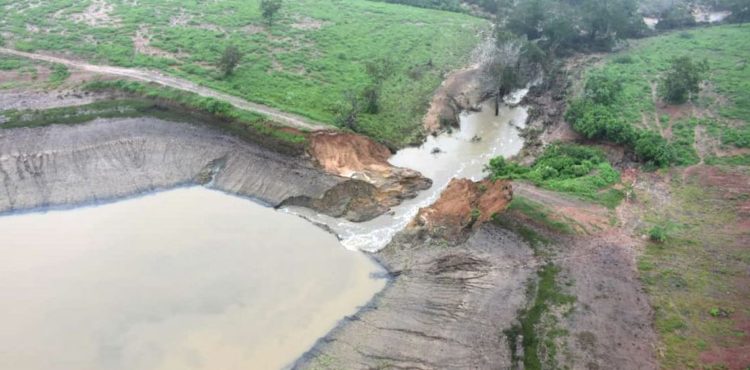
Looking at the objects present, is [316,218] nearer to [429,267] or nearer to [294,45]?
[429,267]

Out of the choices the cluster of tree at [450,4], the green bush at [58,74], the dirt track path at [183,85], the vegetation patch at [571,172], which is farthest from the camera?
the cluster of tree at [450,4]

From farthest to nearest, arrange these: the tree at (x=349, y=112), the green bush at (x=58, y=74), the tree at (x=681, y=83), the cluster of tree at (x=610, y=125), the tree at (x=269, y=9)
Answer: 1. the tree at (x=269, y=9)
2. the tree at (x=681, y=83)
3. the green bush at (x=58, y=74)
4. the tree at (x=349, y=112)
5. the cluster of tree at (x=610, y=125)

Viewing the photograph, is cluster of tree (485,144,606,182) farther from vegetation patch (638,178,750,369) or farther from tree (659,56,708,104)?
tree (659,56,708,104)

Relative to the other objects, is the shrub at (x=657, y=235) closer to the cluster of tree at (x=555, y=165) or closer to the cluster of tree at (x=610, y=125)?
the cluster of tree at (x=555, y=165)

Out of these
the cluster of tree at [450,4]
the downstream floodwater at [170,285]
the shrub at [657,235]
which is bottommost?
the downstream floodwater at [170,285]

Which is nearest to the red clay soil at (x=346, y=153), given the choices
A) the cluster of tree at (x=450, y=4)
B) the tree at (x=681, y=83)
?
the tree at (x=681, y=83)

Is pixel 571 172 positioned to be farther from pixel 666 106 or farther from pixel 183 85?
pixel 183 85

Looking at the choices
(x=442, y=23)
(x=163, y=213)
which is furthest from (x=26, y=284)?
(x=442, y=23)

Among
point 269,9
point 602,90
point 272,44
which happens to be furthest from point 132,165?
point 602,90

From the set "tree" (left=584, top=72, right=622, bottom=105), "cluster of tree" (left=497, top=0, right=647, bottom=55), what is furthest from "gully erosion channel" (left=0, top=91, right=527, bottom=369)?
"cluster of tree" (left=497, top=0, right=647, bottom=55)
